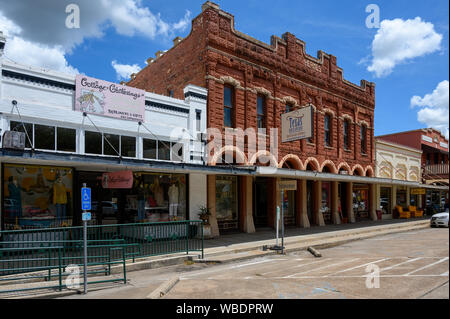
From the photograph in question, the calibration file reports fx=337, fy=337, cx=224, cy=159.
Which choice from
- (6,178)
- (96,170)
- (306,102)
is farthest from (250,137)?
(6,178)

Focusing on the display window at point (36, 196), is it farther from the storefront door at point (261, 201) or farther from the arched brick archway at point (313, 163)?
the arched brick archway at point (313, 163)

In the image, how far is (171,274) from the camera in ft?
31.1

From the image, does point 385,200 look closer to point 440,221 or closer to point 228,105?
point 440,221

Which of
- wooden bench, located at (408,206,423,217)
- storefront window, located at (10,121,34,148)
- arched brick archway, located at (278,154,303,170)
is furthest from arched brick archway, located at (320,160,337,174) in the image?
storefront window, located at (10,121,34,148)

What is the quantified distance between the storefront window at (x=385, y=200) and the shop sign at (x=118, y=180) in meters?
23.1

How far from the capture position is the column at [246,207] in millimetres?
17047

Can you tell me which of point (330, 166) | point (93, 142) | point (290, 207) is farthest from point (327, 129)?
point (93, 142)

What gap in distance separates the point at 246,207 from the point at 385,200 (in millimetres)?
16973

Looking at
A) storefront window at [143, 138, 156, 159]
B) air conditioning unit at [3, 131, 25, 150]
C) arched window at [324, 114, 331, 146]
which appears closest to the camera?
air conditioning unit at [3, 131, 25, 150]

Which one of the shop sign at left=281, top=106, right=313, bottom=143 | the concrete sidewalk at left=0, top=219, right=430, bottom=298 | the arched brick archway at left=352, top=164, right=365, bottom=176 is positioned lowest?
the concrete sidewalk at left=0, top=219, right=430, bottom=298

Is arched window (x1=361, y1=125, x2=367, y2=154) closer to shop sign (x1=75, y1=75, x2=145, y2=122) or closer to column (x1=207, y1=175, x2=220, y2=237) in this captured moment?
column (x1=207, y1=175, x2=220, y2=237)

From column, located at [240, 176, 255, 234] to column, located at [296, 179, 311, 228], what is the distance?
4325 millimetres

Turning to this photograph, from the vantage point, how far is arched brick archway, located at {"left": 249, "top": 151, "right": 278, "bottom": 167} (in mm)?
17250
